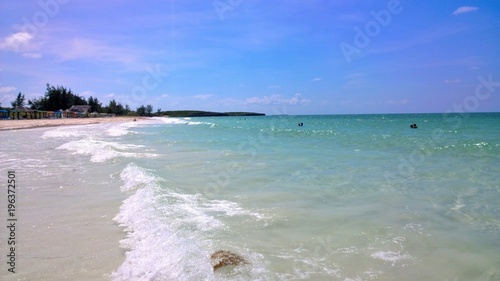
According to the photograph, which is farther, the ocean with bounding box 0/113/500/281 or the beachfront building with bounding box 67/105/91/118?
the beachfront building with bounding box 67/105/91/118

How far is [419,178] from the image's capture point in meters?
10.3

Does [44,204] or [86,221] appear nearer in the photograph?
[86,221]

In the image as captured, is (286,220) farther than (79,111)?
No

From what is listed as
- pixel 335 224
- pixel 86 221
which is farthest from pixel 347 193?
pixel 86 221

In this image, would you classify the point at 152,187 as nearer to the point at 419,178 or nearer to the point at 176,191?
the point at 176,191

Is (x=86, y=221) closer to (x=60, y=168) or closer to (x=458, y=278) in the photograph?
(x=458, y=278)

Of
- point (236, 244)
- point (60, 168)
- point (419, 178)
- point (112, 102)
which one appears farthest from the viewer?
point (112, 102)

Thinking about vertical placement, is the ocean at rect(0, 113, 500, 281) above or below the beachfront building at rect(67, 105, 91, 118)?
below

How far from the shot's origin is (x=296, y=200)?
7613 mm

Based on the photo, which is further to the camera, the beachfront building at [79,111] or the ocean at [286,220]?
the beachfront building at [79,111]

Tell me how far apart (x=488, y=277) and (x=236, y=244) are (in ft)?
10.6

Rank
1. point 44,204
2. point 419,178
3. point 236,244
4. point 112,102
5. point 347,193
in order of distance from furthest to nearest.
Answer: point 112,102, point 419,178, point 347,193, point 44,204, point 236,244

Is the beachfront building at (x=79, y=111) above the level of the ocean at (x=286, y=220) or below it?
above

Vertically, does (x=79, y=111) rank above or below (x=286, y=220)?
above
